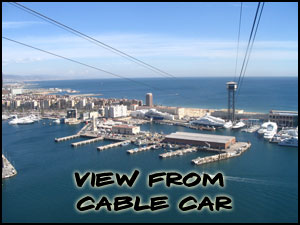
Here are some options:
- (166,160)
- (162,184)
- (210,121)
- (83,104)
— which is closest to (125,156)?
(166,160)

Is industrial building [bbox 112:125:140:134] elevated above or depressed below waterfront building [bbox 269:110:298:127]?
below

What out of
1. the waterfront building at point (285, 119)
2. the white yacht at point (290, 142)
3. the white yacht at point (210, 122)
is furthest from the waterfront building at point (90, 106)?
the white yacht at point (290, 142)

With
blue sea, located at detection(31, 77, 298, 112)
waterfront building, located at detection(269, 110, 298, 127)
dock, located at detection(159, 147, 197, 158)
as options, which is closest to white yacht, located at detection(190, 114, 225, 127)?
waterfront building, located at detection(269, 110, 298, 127)

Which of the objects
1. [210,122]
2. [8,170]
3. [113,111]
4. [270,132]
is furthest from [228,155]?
[113,111]

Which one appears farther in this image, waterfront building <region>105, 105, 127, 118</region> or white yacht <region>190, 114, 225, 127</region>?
waterfront building <region>105, 105, 127, 118</region>

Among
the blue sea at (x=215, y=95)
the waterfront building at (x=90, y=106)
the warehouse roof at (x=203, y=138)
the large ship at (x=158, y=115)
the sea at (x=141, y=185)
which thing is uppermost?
the blue sea at (x=215, y=95)

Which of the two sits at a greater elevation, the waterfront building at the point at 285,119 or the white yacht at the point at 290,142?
the waterfront building at the point at 285,119

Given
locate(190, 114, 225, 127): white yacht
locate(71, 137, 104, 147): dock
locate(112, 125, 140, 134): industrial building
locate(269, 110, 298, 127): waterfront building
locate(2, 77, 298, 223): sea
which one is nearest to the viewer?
locate(2, 77, 298, 223): sea

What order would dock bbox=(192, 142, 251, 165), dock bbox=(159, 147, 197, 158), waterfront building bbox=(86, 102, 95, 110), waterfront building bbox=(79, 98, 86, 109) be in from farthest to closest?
waterfront building bbox=(79, 98, 86, 109) < waterfront building bbox=(86, 102, 95, 110) < dock bbox=(159, 147, 197, 158) < dock bbox=(192, 142, 251, 165)

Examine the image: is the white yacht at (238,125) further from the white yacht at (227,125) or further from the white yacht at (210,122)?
the white yacht at (210,122)

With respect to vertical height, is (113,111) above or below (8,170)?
above

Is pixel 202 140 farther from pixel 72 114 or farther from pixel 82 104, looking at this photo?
pixel 82 104

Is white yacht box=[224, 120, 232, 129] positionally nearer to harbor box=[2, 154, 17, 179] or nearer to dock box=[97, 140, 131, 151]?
dock box=[97, 140, 131, 151]
